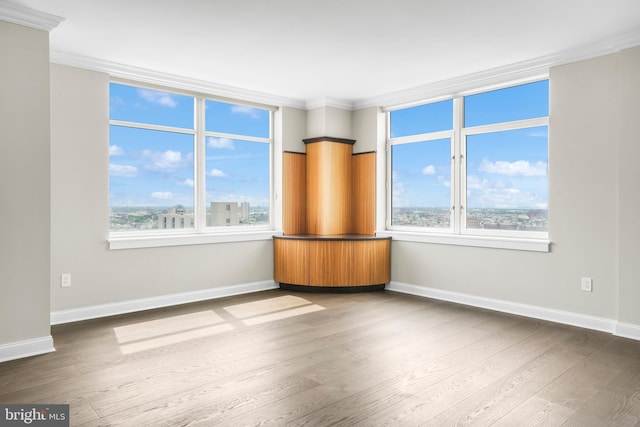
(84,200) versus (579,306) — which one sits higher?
(84,200)

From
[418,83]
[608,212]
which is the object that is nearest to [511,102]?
[418,83]

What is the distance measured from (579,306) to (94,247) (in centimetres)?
474

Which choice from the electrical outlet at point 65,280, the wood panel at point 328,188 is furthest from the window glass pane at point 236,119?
the electrical outlet at point 65,280

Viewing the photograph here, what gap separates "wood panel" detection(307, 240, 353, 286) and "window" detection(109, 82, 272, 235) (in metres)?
1.02

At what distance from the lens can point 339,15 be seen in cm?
327

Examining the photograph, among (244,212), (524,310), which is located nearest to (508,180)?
(524,310)

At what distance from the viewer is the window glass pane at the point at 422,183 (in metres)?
5.38

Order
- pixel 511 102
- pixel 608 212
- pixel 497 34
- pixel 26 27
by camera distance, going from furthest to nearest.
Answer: pixel 511 102
pixel 608 212
pixel 497 34
pixel 26 27

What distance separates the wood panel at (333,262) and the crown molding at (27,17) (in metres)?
3.50

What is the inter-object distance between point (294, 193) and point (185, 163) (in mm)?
1578

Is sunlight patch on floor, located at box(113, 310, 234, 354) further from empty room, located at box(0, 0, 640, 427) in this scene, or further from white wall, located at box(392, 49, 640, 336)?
white wall, located at box(392, 49, 640, 336)

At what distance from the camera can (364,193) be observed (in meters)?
6.10

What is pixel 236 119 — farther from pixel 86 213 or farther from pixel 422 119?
pixel 422 119

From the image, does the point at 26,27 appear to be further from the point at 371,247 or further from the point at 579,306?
the point at 579,306
